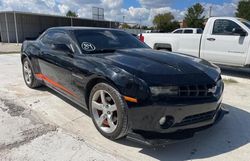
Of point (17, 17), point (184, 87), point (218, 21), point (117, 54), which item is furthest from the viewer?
point (17, 17)

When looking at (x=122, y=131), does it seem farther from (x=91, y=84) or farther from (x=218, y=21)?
(x=218, y=21)

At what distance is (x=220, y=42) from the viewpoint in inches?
281

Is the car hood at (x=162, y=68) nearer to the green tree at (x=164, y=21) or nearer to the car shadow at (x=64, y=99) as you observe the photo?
the car shadow at (x=64, y=99)

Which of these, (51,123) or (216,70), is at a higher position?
(216,70)

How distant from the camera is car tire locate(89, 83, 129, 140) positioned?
2684mm

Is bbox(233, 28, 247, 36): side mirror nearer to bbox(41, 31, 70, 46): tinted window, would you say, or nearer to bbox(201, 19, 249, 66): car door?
bbox(201, 19, 249, 66): car door

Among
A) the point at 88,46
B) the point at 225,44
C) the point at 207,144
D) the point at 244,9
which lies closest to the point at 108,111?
the point at 88,46

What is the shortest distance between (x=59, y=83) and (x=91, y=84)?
1065 millimetres

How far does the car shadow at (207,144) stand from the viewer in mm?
2734

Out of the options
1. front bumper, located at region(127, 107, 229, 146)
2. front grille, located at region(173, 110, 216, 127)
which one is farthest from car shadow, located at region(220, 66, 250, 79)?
front bumper, located at region(127, 107, 229, 146)

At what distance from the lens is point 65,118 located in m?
3.70

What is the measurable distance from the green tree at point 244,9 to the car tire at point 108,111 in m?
40.6

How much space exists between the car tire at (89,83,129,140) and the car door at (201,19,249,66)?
17.7ft

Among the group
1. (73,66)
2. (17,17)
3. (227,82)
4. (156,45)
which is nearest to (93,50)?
(73,66)
